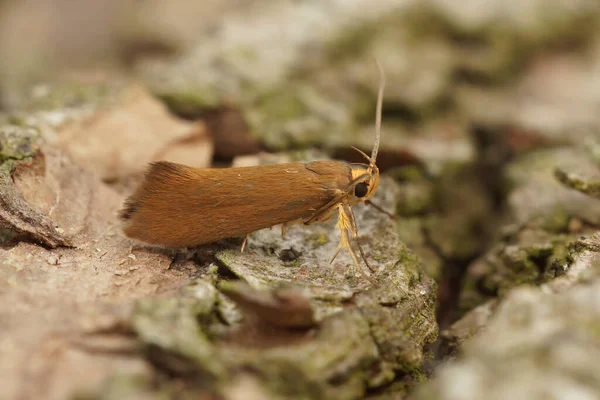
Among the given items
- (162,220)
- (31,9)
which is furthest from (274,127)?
(31,9)

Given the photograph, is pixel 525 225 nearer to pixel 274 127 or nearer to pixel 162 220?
pixel 274 127

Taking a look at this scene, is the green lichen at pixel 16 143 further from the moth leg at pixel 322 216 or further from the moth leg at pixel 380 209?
the moth leg at pixel 380 209

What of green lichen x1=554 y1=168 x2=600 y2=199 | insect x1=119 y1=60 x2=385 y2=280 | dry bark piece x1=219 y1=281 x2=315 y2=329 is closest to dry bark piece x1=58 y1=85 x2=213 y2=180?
insect x1=119 y1=60 x2=385 y2=280

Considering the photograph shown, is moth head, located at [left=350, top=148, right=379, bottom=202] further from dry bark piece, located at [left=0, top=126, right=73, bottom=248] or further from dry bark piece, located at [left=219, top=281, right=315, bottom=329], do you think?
dry bark piece, located at [left=0, top=126, right=73, bottom=248]

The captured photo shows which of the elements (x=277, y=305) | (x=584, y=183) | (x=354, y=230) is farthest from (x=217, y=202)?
(x=584, y=183)

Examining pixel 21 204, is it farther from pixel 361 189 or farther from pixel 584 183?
pixel 584 183

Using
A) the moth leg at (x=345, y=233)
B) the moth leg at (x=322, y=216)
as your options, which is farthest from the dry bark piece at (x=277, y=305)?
the moth leg at (x=322, y=216)
